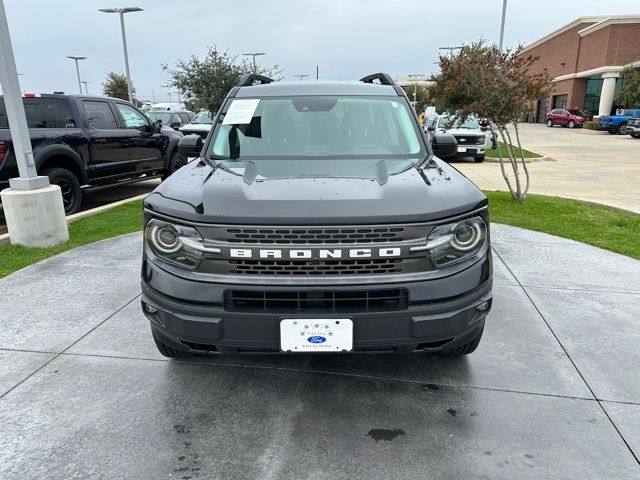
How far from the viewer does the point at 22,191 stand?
5.53 m

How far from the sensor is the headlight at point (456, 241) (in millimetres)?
2424

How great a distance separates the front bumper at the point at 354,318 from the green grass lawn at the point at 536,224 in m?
3.45

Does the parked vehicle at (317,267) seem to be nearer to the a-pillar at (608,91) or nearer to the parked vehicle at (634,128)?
the parked vehicle at (634,128)

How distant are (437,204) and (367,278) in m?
0.52

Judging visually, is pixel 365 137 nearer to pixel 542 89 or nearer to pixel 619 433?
pixel 619 433

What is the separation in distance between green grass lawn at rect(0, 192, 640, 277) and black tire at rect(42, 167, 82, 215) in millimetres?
419

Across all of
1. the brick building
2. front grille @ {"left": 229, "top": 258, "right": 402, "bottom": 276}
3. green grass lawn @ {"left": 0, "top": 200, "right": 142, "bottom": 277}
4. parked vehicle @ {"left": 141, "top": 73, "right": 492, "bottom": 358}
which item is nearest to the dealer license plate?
parked vehicle @ {"left": 141, "top": 73, "right": 492, "bottom": 358}

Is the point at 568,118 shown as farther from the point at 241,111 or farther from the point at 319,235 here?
the point at 319,235

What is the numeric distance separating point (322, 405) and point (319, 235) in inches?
41.0

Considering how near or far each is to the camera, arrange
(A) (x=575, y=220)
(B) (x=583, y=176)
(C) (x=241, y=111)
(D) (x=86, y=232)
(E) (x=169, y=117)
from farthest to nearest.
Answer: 1. (E) (x=169, y=117)
2. (B) (x=583, y=176)
3. (A) (x=575, y=220)
4. (D) (x=86, y=232)
5. (C) (x=241, y=111)

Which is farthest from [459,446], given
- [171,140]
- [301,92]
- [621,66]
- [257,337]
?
[621,66]

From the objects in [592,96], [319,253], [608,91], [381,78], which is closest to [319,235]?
[319,253]

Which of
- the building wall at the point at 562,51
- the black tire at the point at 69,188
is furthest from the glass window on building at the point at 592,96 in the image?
the black tire at the point at 69,188

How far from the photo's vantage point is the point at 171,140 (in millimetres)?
10250
